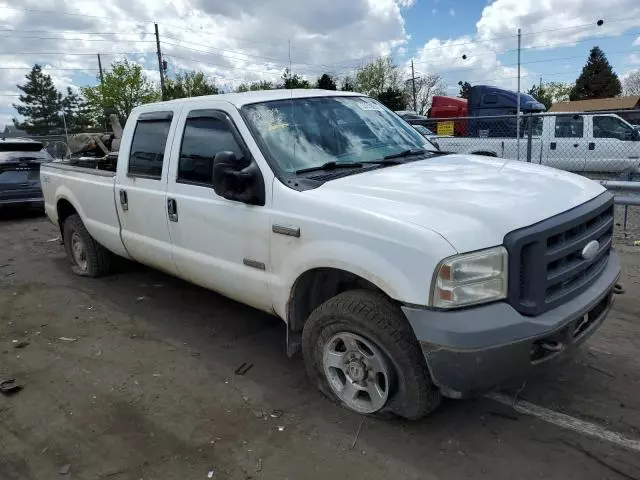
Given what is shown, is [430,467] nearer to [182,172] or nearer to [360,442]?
[360,442]

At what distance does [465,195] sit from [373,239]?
1.91 ft

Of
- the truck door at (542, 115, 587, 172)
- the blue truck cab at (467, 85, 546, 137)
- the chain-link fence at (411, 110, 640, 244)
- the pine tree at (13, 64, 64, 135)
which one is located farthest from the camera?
the pine tree at (13, 64, 64, 135)

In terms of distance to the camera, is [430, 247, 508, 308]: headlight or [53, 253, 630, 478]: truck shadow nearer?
[430, 247, 508, 308]: headlight

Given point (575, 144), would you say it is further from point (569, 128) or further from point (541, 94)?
point (541, 94)

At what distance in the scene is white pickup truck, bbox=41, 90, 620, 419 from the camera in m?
2.57

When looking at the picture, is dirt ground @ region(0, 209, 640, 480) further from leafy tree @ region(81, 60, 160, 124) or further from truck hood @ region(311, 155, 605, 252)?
leafy tree @ region(81, 60, 160, 124)

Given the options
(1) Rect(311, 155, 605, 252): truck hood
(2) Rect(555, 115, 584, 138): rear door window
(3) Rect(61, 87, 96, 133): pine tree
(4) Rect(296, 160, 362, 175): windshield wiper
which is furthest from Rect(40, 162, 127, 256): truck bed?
(3) Rect(61, 87, 96, 133): pine tree

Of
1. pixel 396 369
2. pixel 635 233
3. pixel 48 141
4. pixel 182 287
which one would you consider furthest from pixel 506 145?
pixel 48 141

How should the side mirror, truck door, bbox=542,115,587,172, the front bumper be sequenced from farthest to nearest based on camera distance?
truck door, bbox=542,115,587,172, the side mirror, the front bumper

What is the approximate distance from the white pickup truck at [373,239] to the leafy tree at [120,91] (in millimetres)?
37938

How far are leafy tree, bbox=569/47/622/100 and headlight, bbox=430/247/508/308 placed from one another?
57.6 meters

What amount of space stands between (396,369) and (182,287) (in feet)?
11.4

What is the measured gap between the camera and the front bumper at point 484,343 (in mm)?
2521

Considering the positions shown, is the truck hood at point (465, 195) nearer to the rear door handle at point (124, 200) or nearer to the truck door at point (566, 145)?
the rear door handle at point (124, 200)
